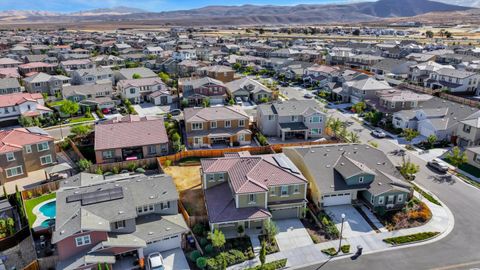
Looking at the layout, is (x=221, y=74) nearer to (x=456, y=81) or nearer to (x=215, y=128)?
(x=215, y=128)

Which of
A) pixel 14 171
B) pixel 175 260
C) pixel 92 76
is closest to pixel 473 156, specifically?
pixel 175 260

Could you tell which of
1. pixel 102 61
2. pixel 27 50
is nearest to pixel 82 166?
pixel 102 61

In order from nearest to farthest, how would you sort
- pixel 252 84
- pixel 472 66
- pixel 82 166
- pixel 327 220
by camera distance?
pixel 327 220 < pixel 82 166 < pixel 252 84 < pixel 472 66

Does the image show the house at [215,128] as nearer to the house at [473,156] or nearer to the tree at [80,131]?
the tree at [80,131]

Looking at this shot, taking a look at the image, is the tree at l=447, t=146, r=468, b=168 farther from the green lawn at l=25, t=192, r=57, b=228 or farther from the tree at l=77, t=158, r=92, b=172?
the green lawn at l=25, t=192, r=57, b=228

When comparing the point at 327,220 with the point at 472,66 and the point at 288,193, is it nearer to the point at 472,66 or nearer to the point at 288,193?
the point at 288,193

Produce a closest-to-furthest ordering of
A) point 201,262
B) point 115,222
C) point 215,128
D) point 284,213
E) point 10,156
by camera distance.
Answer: point 201,262, point 115,222, point 284,213, point 10,156, point 215,128

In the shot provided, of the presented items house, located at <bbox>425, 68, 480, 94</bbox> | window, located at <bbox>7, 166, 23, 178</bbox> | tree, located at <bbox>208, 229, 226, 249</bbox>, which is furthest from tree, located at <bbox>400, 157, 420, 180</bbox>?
house, located at <bbox>425, 68, 480, 94</bbox>
